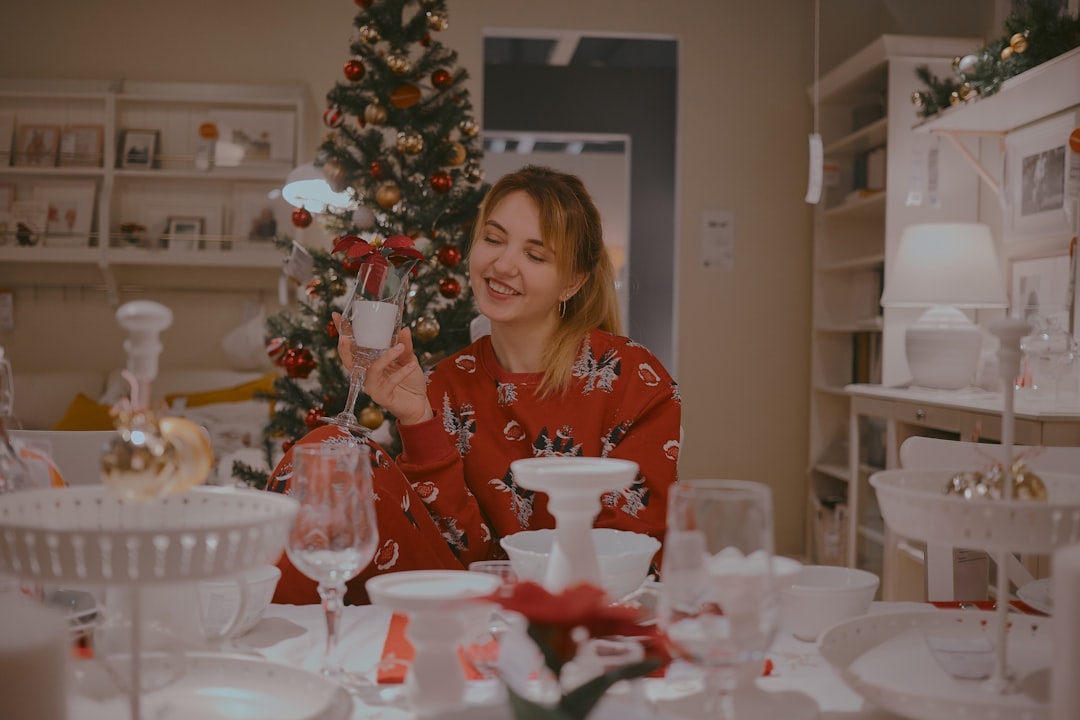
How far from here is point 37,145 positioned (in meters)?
4.79

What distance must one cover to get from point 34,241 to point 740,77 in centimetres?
356

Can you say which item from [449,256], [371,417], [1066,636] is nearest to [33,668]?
[1066,636]

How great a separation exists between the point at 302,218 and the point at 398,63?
524 mm

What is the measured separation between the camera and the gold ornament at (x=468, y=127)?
296cm

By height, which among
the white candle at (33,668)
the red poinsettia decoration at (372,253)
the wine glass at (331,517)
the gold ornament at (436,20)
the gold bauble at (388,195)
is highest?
the gold ornament at (436,20)

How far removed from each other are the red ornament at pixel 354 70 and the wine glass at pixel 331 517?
2105 mm

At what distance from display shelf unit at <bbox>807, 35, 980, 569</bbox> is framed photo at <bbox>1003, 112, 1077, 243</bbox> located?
365 millimetres

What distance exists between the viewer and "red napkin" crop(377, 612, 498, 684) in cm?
98

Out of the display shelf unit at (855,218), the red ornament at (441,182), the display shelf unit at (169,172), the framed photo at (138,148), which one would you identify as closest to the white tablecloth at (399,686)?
the red ornament at (441,182)

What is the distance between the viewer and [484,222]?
200cm

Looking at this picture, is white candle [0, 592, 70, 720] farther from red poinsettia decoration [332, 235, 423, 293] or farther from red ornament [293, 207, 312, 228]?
red ornament [293, 207, 312, 228]

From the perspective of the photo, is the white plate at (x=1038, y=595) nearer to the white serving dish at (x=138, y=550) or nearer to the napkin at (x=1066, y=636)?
the napkin at (x=1066, y=636)

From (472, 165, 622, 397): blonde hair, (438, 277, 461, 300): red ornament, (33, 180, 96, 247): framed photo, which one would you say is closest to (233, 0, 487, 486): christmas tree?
(438, 277, 461, 300): red ornament

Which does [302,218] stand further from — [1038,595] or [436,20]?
[1038,595]
